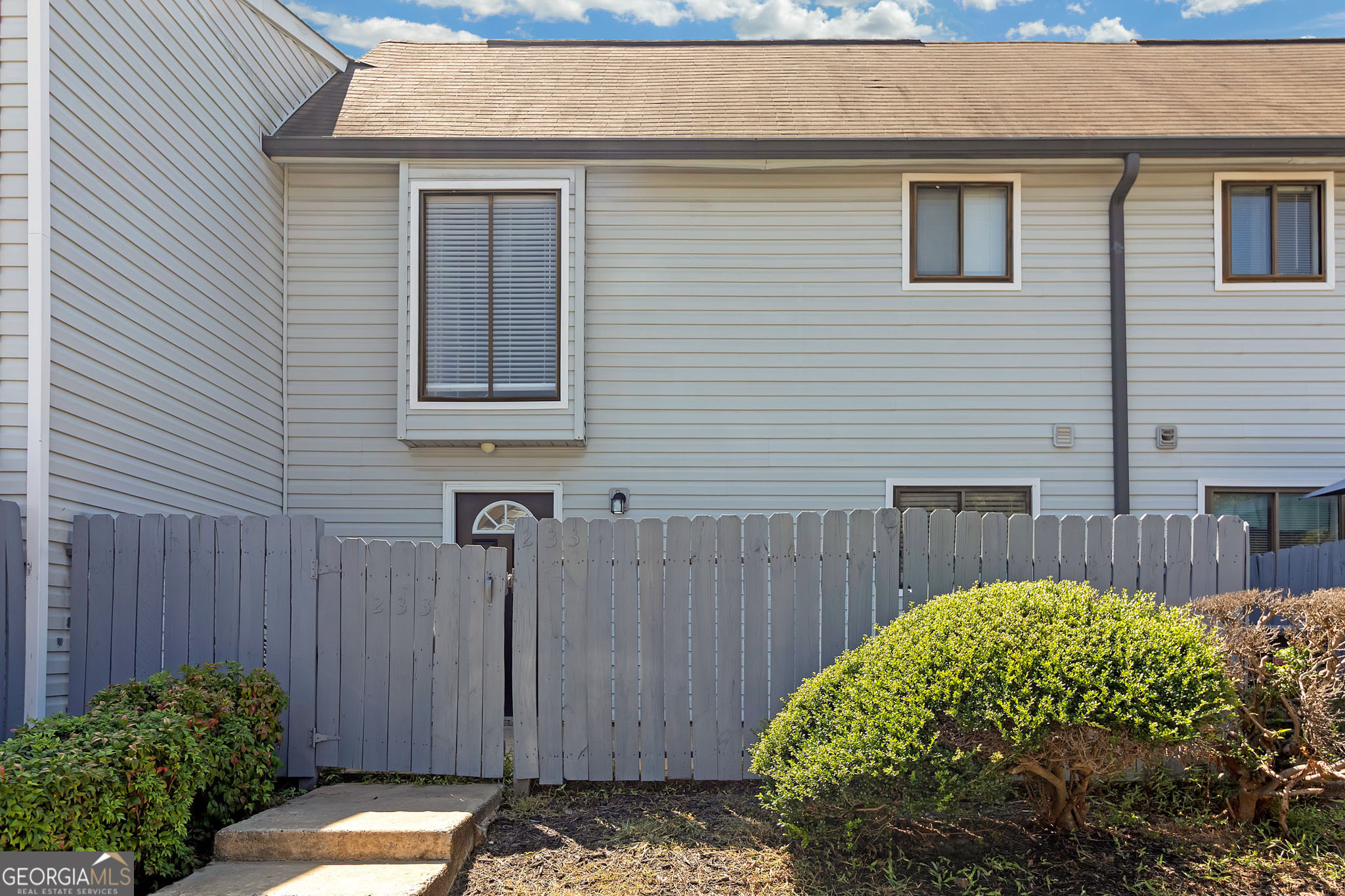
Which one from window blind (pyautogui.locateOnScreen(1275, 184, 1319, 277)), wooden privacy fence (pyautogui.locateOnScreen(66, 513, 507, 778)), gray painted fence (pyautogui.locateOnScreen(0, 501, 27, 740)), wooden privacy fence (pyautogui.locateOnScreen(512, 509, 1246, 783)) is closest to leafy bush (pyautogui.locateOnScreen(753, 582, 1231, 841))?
wooden privacy fence (pyautogui.locateOnScreen(512, 509, 1246, 783))

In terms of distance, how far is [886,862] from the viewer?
13.8 feet

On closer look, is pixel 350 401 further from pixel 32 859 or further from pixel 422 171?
pixel 32 859

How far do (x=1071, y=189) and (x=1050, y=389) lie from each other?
1.69 m

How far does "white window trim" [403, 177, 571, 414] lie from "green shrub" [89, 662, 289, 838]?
305 cm

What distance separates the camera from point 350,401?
7.85 metres

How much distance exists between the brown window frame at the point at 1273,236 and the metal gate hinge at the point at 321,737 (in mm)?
7498

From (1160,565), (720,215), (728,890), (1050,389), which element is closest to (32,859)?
(728,890)

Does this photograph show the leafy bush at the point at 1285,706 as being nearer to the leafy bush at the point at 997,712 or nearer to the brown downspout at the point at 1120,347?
the leafy bush at the point at 997,712

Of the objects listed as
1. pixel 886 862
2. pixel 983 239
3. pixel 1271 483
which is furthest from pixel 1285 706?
pixel 983 239

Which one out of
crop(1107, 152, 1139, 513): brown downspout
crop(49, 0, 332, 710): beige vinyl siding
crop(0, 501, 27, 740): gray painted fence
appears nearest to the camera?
crop(0, 501, 27, 740): gray painted fence

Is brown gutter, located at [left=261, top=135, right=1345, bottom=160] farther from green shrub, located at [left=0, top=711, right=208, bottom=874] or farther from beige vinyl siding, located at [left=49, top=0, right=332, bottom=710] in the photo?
green shrub, located at [left=0, top=711, right=208, bottom=874]

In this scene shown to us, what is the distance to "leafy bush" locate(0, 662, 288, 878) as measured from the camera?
3.49 metres

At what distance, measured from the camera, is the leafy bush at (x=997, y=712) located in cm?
383

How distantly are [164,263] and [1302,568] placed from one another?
7.89m
